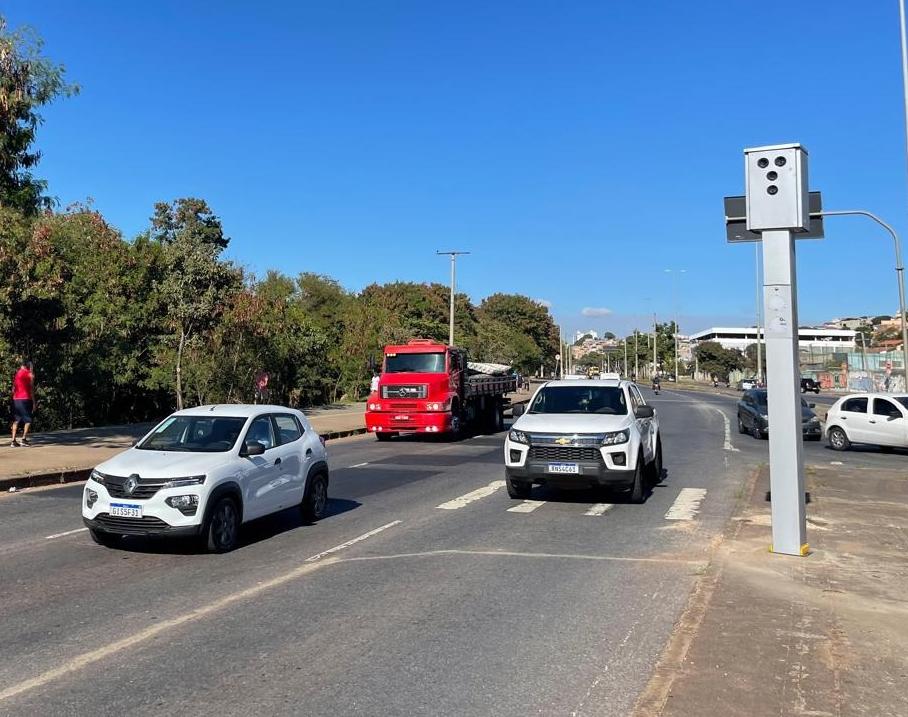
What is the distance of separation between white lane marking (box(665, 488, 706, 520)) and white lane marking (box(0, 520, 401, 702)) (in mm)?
5118

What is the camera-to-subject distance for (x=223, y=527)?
8.45 meters

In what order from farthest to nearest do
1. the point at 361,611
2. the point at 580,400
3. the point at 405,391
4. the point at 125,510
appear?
the point at 405,391, the point at 580,400, the point at 125,510, the point at 361,611

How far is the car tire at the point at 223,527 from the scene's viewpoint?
8211 mm

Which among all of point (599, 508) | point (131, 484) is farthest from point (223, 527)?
point (599, 508)

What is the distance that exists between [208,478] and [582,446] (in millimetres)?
5354

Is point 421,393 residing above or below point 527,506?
above

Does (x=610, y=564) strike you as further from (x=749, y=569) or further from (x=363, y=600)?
(x=363, y=600)

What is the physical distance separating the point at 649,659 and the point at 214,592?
3.80 metres

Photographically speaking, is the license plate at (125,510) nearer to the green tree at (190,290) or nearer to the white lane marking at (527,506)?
the white lane marking at (527,506)

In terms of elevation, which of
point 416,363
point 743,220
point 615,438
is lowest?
point 615,438

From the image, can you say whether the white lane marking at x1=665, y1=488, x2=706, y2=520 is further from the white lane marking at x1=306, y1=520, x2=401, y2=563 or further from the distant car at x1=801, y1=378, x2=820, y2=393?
the distant car at x1=801, y1=378, x2=820, y2=393

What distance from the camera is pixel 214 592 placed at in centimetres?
689

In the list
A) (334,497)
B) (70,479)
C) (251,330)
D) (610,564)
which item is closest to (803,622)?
(610,564)

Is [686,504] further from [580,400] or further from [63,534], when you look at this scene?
[63,534]
